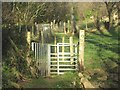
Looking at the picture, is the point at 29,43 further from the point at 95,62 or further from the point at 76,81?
the point at 95,62

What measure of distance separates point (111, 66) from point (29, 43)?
2.79m

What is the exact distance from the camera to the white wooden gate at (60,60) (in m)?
8.16

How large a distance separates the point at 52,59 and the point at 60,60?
0.25m

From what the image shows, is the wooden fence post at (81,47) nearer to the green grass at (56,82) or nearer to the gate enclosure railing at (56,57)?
the gate enclosure railing at (56,57)

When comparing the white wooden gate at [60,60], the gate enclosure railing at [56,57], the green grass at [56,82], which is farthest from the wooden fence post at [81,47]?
the green grass at [56,82]

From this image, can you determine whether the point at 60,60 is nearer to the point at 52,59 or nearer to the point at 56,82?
the point at 52,59

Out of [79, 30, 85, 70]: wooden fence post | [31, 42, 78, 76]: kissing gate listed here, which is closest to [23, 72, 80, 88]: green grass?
[31, 42, 78, 76]: kissing gate

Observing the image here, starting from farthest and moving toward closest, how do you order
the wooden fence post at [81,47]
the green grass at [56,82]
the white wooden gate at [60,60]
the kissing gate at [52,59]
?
1. the wooden fence post at [81,47]
2. the white wooden gate at [60,60]
3. the kissing gate at [52,59]
4. the green grass at [56,82]

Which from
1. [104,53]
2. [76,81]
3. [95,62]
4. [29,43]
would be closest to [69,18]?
[104,53]

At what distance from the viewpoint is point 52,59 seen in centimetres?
832

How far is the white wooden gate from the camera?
8.16 metres

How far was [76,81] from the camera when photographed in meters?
7.26

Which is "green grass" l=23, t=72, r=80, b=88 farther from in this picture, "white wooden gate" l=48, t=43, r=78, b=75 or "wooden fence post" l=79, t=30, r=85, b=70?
"wooden fence post" l=79, t=30, r=85, b=70

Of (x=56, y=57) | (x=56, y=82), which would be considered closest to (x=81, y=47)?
(x=56, y=57)
